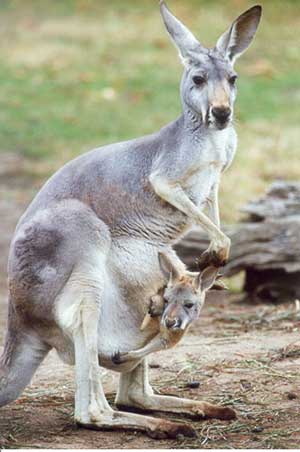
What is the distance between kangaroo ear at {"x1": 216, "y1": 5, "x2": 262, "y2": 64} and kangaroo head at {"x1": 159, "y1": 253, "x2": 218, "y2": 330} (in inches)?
37.7

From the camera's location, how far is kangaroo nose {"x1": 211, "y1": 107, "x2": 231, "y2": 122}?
479 cm

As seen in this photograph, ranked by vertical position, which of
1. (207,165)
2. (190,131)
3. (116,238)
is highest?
(190,131)

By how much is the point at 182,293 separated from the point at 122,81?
10.2m

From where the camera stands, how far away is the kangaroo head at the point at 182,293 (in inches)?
190

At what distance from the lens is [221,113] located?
15.7 feet

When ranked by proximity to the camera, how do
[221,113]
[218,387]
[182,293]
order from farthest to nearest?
[218,387]
[182,293]
[221,113]

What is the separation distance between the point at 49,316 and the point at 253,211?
3513mm

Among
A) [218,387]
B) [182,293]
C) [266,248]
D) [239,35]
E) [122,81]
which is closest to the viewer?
[182,293]

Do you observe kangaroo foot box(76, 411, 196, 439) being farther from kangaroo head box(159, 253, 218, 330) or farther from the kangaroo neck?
the kangaroo neck

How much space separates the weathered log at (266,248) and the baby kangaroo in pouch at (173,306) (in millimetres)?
2878

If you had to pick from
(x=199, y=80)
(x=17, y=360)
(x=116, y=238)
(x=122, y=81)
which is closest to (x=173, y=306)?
(x=116, y=238)

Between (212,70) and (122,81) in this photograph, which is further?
(122,81)

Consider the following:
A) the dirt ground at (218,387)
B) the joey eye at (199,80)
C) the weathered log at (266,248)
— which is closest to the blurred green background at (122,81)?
the weathered log at (266,248)

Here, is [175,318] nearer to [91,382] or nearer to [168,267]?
[168,267]
